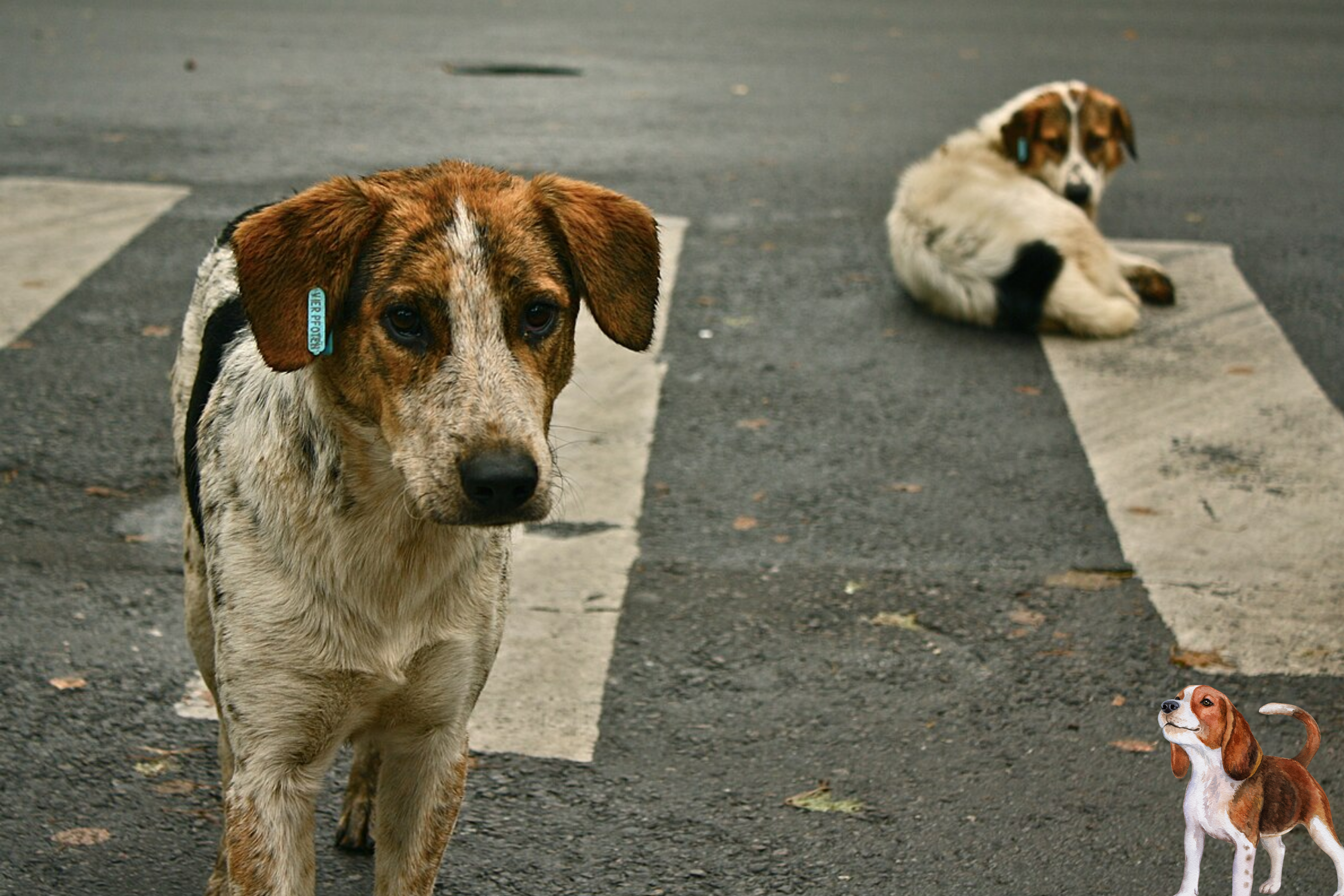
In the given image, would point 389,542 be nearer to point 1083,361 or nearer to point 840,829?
point 840,829

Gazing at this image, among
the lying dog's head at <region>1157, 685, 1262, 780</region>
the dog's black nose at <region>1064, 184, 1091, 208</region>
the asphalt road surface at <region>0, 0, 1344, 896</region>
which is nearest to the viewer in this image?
the lying dog's head at <region>1157, 685, 1262, 780</region>

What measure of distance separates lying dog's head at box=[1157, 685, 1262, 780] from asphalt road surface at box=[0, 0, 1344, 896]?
134 centimetres

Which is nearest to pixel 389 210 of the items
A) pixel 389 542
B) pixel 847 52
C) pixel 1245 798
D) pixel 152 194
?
pixel 389 542

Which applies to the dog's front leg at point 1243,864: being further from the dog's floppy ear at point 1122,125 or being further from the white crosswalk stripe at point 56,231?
the dog's floppy ear at point 1122,125

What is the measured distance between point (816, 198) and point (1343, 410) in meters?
3.71

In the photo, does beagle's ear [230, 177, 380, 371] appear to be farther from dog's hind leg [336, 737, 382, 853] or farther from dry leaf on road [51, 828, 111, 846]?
dry leaf on road [51, 828, 111, 846]

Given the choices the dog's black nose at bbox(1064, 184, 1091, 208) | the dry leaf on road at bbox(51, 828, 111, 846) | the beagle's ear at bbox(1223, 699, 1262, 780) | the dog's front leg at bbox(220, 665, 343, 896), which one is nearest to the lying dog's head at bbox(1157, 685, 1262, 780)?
the beagle's ear at bbox(1223, 699, 1262, 780)

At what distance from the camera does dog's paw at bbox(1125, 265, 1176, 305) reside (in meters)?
8.52

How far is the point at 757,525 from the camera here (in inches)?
244

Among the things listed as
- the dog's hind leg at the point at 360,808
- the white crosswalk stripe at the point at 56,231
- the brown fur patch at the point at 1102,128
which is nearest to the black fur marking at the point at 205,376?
the dog's hind leg at the point at 360,808

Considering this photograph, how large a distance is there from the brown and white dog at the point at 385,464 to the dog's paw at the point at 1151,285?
5415 millimetres

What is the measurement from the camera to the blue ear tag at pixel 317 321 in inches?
A: 129

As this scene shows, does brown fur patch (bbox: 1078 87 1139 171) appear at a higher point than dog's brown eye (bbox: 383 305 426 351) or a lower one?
lower

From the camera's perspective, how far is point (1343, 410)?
286 inches
